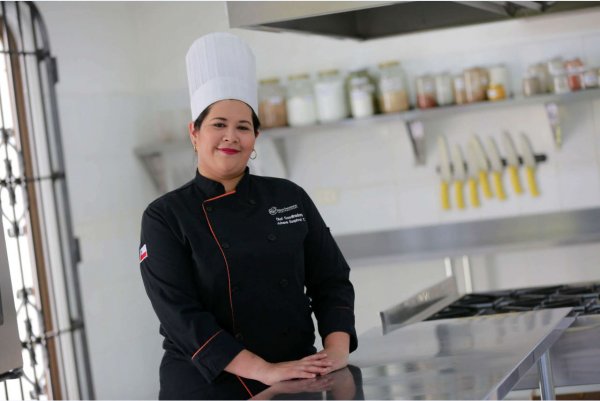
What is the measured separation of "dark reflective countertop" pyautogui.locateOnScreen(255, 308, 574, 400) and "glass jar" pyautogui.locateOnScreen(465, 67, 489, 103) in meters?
2.25

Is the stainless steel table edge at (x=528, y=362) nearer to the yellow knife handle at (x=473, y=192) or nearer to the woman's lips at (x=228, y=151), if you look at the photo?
the woman's lips at (x=228, y=151)

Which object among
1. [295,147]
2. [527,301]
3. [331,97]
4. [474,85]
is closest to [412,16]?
[527,301]

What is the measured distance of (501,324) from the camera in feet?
7.41

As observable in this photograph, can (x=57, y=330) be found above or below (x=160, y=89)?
below

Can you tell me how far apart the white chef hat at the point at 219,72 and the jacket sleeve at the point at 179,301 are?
26cm

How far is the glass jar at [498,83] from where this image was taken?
14.7 ft

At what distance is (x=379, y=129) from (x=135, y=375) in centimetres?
181

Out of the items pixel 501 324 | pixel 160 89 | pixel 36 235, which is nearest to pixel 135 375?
pixel 36 235

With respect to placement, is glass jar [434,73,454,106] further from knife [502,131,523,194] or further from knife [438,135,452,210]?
knife [502,131,523,194]

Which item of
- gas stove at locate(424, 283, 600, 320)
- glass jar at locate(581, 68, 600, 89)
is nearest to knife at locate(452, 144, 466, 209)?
glass jar at locate(581, 68, 600, 89)

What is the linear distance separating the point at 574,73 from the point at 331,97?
117 cm

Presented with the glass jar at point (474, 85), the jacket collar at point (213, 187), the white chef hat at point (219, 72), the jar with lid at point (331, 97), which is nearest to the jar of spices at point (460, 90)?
the glass jar at point (474, 85)

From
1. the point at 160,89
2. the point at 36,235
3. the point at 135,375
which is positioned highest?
the point at 160,89

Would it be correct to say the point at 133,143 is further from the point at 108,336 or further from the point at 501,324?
the point at 501,324
